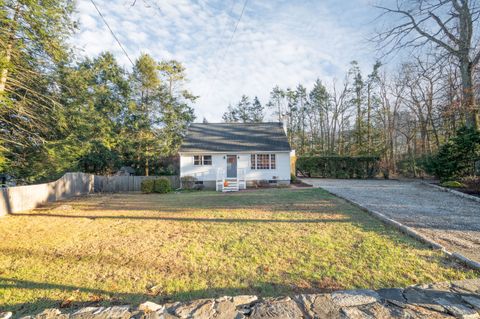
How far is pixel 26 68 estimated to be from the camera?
7090 millimetres

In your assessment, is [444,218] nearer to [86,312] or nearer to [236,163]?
[86,312]

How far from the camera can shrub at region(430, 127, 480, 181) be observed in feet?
35.3

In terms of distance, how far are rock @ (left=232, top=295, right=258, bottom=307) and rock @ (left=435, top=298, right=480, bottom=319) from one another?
2.04 m

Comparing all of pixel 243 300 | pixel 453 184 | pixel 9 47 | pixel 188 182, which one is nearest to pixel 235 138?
pixel 188 182

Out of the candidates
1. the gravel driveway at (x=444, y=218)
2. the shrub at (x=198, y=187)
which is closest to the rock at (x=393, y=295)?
the gravel driveway at (x=444, y=218)

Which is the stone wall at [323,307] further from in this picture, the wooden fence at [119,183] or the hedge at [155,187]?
the wooden fence at [119,183]

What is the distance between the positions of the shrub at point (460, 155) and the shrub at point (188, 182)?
606 inches

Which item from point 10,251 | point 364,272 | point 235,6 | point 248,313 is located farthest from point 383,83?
point 10,251

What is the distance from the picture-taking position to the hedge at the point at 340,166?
1836 centimetres

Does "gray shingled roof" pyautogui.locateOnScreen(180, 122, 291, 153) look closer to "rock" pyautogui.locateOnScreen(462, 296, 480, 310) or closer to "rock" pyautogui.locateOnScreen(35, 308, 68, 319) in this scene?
"rock" pyautogui.locateOnScreen(462, 296, 480, 310)

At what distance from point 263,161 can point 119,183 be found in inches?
419

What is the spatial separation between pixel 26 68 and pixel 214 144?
10.4m

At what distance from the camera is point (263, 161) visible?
14992 mm

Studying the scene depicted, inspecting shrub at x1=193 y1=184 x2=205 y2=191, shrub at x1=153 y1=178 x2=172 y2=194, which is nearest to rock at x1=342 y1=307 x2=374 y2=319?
shrub at x1=153 y1=178 x2=172 y2=194
